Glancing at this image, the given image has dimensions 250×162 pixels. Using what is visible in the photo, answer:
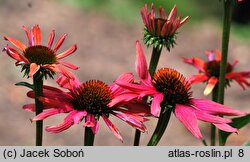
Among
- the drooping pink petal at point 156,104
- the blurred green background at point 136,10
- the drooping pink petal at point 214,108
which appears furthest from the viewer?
the blurred green background at point 136,10

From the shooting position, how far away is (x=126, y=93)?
0.74 metres

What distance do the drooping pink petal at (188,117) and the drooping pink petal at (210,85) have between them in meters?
0.41

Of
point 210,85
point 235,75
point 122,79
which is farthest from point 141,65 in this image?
point 235,75

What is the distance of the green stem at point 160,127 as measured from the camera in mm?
729

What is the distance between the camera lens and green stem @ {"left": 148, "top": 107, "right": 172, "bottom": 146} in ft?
2.39

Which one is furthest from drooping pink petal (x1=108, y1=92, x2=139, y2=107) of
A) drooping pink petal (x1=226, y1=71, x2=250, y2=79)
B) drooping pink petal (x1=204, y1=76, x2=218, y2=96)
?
drooping pink petal (x1=226, y1=71, x2=250, y2=79)

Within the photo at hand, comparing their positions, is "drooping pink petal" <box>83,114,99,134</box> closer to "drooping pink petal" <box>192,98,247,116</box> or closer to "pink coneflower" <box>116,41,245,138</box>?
"pink coneflower" <box>116,41,245,138</box>

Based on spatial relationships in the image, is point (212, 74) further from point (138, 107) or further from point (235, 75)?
point (138, 107)

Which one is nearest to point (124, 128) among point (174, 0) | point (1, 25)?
point (1, 25)

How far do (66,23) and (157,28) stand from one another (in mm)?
3520

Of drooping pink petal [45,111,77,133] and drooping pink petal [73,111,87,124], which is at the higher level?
drooping pink petal [73,111,87,124]

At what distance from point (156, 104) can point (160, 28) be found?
15 cm

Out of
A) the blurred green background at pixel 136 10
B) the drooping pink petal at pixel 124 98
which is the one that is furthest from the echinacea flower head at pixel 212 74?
the blurred green background at pixel 136 10

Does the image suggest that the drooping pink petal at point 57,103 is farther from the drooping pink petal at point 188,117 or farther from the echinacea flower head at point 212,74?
the echinacea flower head at point 212,74
